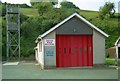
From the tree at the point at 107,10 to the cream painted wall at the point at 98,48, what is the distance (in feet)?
141

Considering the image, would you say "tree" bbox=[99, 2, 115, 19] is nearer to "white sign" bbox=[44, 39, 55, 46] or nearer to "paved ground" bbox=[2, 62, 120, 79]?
"white sign" bbox=[44, 39, 55, 46]

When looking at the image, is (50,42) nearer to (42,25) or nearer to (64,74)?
(64,74)

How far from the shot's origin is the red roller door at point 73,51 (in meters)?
25.8

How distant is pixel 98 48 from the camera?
85.3 ft

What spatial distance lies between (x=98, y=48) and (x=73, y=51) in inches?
82.1

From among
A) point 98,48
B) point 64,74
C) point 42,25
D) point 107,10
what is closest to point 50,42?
point 98,48

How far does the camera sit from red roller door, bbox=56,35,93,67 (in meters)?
25.8

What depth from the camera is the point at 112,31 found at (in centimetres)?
6028

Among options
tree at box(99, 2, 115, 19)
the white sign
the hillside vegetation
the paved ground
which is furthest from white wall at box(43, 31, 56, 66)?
tree at box(99, 2, 115, 19)

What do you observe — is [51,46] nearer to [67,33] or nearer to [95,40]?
[67,33]

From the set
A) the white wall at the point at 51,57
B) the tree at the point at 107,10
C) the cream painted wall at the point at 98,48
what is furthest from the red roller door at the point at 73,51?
the tree at the point at 107,10

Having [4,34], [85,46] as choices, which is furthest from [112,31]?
[85,46]

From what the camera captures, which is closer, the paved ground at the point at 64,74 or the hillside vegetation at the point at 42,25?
the paved ground at the point at 64,74

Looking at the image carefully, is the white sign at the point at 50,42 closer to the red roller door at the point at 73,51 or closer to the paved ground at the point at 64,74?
the red roller door at the point at 73,51
